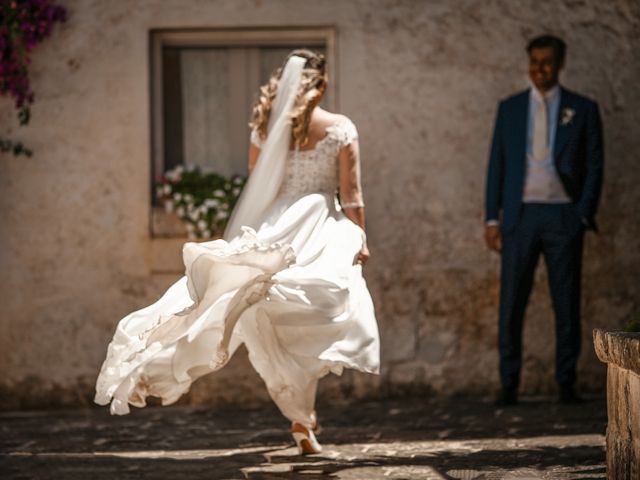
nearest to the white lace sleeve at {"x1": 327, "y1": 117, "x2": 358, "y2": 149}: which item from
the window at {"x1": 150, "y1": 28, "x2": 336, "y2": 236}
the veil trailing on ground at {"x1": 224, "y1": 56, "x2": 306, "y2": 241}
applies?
the veil trailing on ground at {"x1": 224, "y1": 56, "x2": 306, "y2": 241}

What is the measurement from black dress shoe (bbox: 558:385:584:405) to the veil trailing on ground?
2.80 m

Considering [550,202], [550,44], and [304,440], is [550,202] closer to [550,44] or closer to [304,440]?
[550,44]

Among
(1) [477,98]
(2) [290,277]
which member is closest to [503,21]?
(1) [477,98]

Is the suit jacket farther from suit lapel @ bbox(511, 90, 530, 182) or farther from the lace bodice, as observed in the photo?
the lace bodice

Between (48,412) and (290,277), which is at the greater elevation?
(290,277)

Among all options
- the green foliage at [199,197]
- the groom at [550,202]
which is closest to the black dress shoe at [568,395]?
the groom at [550,202]

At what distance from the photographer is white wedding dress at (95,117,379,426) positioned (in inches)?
259

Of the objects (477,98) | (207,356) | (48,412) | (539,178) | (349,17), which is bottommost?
(48,412)

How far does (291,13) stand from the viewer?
948cm

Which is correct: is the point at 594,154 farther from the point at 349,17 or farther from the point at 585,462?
the point at 585,462

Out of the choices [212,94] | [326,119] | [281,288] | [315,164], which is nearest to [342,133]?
[326,119]

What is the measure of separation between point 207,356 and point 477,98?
3.68 meters

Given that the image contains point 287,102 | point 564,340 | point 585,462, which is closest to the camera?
point 585,462

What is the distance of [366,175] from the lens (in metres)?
9.55
